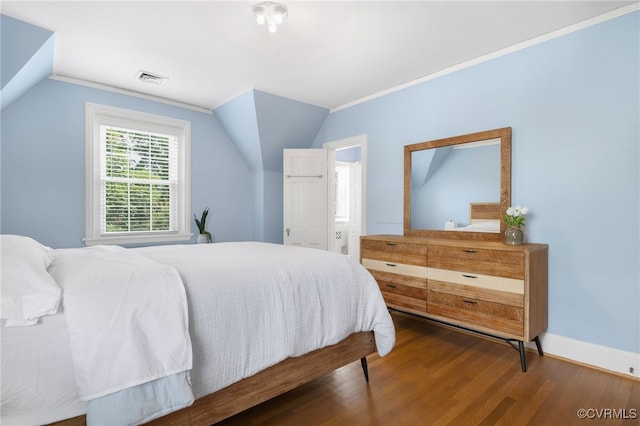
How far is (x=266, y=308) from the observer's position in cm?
147

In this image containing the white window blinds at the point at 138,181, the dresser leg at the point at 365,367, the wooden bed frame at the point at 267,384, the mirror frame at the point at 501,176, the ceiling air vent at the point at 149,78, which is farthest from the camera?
the white window blinds at the point at 138,181

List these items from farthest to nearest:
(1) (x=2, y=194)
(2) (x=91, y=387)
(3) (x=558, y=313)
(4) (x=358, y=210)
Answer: (4) (x=358, y=210) → (1) (x=2, y=194) → (3) (x=558, y=313) → (2) (x=91, y=387)

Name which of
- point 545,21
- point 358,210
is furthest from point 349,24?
point 358,210

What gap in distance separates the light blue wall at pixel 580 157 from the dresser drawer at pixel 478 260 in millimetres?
502

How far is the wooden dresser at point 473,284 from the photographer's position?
7.31 ft

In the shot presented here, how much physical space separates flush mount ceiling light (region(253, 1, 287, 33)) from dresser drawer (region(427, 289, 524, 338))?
2.34 meters

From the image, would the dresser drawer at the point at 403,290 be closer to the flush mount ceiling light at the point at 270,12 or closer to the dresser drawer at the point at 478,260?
the dresser drawer at the point at 478,260

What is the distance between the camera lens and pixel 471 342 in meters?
2.69

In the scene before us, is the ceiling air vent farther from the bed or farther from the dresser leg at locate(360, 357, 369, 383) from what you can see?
the dresser leg at locate(360, 357, 369, 383)

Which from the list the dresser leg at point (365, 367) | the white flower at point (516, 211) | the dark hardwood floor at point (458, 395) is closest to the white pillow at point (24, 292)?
the dark hardwood floor at point (458, 395)

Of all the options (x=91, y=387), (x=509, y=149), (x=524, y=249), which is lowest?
(x=91, y=387)

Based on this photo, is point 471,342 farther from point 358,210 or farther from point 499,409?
point 358,210

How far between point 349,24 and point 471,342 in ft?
8.73

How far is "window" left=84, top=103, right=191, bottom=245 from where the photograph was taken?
11.3ft
